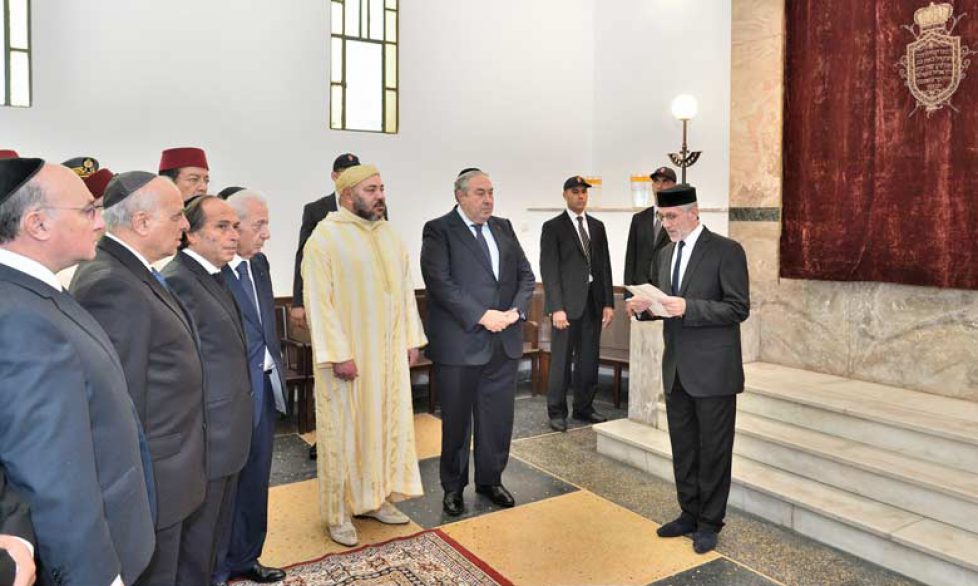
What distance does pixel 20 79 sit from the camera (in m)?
5.47

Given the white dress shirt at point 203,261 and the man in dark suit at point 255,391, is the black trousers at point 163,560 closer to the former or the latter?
the white dress shirt at point 203,261

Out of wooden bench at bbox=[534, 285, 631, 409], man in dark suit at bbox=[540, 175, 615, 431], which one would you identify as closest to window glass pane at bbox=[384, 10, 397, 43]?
man in dark suit at bbox=[540, 175, 615, 431]

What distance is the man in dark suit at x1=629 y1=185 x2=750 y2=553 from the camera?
353 cm

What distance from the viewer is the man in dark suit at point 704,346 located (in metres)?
3.53

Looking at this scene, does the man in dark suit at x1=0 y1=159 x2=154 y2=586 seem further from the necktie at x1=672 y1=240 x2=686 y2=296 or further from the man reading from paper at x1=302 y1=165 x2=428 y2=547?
the necktie at x1=672 y1=240 x2=686 y2=296

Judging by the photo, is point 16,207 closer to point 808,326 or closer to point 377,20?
point 808,326

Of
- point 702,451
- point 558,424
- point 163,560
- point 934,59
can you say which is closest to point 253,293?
point 163,560

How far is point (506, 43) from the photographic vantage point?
763 cm

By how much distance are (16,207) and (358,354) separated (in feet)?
7.36

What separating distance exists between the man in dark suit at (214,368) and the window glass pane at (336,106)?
14.2 feet

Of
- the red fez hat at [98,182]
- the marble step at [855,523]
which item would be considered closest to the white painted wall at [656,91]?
the marble step at [855,523]


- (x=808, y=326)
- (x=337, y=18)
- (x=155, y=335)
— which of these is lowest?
(x=808, y=326)

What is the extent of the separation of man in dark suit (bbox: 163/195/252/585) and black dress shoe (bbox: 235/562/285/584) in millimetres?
707

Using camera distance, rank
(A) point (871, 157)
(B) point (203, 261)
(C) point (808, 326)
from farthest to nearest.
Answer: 1. (C) point (808, 326)
2. (A) point (871, 157)
3. (B) point (203, 261)
